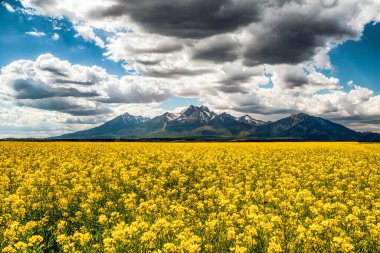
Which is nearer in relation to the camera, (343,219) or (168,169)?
(343,219)

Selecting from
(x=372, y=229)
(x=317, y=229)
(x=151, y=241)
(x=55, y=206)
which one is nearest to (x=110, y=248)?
(x=151, y=241)

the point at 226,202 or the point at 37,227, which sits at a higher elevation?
the point at 226,202

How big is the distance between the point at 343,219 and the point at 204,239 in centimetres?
438

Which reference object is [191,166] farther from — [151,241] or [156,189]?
[151,241]

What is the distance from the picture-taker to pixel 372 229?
8094 mm

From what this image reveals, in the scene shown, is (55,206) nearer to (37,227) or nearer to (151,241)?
(37,227)

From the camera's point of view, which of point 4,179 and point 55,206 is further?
point 4,179

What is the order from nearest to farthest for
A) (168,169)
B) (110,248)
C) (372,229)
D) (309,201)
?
(110,248), (372,229), (309,201), (168,169)

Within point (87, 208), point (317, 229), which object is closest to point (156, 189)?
point (87, 208)

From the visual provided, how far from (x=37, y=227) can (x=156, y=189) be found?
17.3 feet

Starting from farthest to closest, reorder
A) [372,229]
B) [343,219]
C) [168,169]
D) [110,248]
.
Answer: [168,169] → [343,219] → [372,229] → [110,248]

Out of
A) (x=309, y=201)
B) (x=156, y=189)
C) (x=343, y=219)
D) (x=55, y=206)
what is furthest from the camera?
(x=156, y=189)

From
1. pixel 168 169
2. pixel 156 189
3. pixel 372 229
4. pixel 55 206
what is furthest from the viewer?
pixel 168 169

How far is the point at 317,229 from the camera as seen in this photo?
7.42 metres
